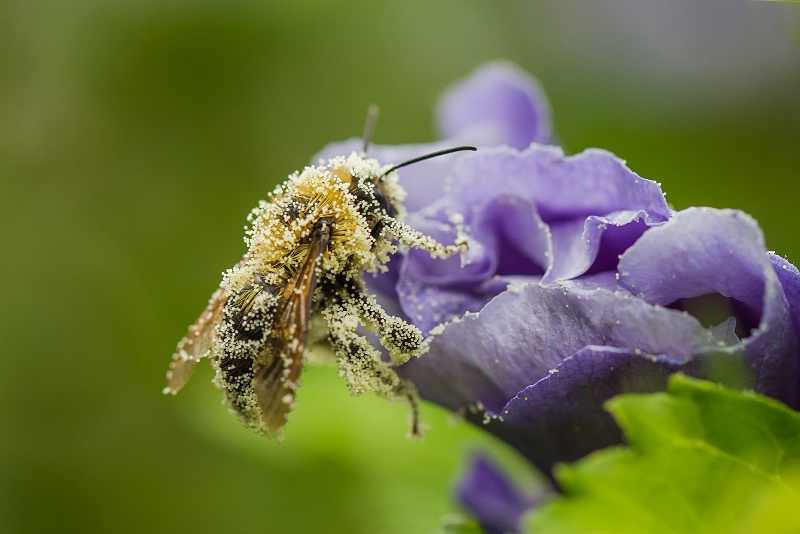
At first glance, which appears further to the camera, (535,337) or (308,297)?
(308,297)

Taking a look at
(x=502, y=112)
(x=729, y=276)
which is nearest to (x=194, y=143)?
(x=502, y=112)

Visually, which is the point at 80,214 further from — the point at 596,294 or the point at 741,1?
the point at 596,294

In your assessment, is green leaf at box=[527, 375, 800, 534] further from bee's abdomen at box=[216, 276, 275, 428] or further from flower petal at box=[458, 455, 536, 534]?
flower petal at box=[458, 455, 536, 534]

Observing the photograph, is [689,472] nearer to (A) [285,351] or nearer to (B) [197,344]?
(A) [285,351]

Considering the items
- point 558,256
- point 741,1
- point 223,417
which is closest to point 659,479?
point 558,256

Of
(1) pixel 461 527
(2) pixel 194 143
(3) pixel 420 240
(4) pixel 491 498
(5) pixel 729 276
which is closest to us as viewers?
(5) pixel 729 276

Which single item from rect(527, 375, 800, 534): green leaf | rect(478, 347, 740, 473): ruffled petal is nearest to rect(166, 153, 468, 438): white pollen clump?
rect(478, 347, 740, 473): ruffled petal
